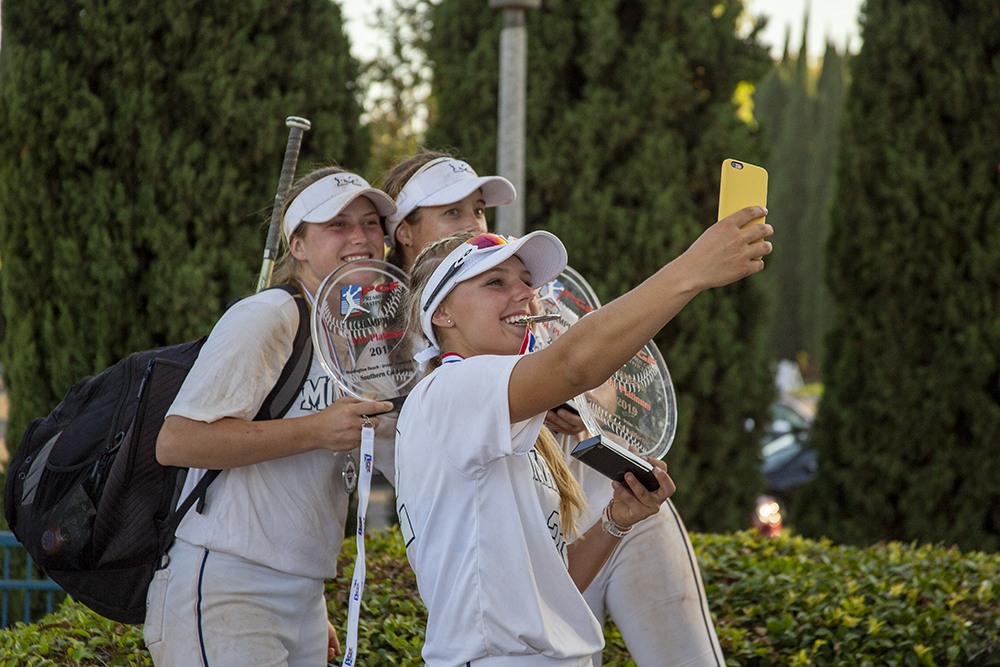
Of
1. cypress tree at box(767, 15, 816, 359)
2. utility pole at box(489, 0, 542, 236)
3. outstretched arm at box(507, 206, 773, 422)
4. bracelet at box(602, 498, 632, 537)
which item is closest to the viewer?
outstretched arm at box(507, 206, 773, 422)

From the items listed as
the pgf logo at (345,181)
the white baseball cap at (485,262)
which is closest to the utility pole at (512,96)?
the pgf logo at (345,181)

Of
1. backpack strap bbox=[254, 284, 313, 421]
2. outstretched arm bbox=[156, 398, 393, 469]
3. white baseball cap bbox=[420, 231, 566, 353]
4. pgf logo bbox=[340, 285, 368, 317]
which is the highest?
white baseball cap bbox=[420, 231, 566, 353]

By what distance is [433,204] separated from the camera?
295 centimetres

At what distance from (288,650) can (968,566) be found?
3168 mm

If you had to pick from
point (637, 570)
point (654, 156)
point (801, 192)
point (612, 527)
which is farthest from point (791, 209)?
point (612, 527)

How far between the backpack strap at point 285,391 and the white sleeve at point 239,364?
0.02 metres

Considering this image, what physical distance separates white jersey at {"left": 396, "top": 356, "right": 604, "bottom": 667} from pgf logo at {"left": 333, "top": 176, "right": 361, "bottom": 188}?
38.9 inches

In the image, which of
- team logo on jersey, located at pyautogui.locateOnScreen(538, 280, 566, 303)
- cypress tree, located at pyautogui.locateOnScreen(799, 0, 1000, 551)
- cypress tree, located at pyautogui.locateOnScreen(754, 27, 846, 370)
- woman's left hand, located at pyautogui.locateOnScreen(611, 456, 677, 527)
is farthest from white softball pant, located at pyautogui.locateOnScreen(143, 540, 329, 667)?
cypress tree, located at pyautogui.locateOnScreen(754, 27, 846, 370)

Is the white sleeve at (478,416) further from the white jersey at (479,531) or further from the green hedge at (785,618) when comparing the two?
the green hedge at (785,618)

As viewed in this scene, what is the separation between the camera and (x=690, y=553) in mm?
2916

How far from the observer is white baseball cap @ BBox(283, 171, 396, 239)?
106 inches

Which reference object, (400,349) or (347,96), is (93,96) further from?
(400,349)

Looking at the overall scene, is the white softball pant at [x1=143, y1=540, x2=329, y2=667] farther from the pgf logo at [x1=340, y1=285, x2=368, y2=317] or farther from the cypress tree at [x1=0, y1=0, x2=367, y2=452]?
the cypress tree at [x1=0, y1=0, x2=367, y2=452]

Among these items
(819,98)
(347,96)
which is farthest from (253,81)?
(819,98)
